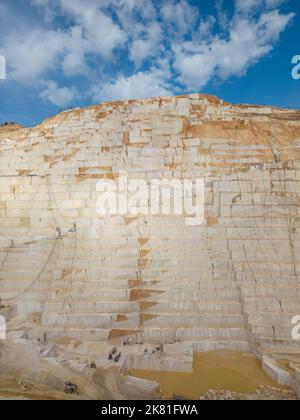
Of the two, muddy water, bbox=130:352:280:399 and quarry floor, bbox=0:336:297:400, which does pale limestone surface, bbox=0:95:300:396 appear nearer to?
muddy water, bbox=130:352:280:399

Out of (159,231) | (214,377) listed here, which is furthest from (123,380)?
(159,231)

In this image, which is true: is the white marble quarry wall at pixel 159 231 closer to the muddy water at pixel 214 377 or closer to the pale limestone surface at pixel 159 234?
the pale limestone surface at pixel 159 234

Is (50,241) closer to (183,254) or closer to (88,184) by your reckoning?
(88,184)

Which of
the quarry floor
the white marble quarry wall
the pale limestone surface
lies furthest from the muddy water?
the white marble quarry wall

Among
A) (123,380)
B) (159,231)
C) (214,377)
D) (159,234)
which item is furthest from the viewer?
(159,231)

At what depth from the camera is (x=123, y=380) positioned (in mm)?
7164

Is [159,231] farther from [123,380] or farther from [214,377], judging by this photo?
[123,380]

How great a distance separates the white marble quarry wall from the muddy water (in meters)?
0.59

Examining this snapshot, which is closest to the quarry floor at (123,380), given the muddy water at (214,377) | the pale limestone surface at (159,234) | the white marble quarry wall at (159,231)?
the muddy water at (214,377)

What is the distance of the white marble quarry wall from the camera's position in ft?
31.8

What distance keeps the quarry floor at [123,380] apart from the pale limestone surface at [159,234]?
1.65 ft

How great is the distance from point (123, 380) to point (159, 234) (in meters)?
6.26
